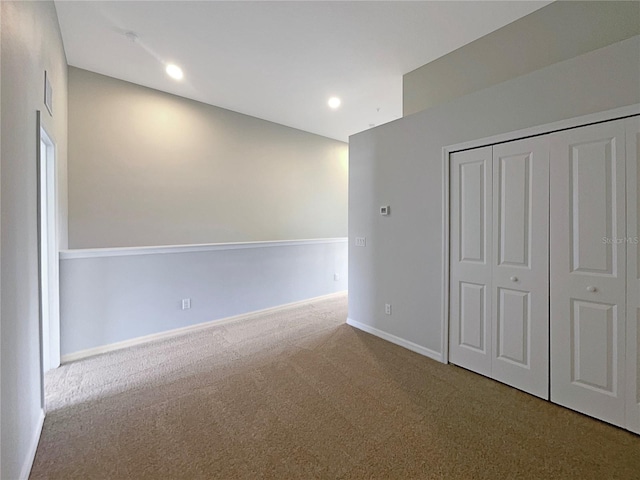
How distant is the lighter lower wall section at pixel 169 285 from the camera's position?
283 centimetres

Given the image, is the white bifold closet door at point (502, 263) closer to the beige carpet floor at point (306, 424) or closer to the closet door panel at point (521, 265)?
the closet door panel at point (521, 265)

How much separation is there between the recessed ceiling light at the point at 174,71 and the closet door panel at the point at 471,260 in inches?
124

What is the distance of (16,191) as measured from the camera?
56.8 inches

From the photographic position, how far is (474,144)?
8.00 ft

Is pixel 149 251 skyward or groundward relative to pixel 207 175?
groundward

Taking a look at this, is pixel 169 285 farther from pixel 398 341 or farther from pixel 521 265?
pixel 521 265

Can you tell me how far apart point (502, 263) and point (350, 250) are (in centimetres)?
180

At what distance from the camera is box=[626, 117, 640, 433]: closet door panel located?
5.60 feet

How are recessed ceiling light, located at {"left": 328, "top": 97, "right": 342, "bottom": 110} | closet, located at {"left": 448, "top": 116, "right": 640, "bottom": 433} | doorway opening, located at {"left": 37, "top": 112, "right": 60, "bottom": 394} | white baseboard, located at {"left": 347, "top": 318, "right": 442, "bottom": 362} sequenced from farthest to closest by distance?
recessed ceiling light, located at {"left": 328, "top": 97, "right": 342, "bottom": 110} → white baseboard, located at {"left": 347, "top": 318, "right": 442, "bottom": 362} → doorway opening, located at {"left": 37, "top": 112, "right": 60, "bottom": 394} → closet, located at {"left": 448, "top": 116, "right": 640, "bottom": 433}

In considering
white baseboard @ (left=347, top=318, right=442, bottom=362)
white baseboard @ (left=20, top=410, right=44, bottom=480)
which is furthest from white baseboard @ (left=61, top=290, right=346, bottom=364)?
white baseboard @ (left=347, top=318, right=442, bottom=362)

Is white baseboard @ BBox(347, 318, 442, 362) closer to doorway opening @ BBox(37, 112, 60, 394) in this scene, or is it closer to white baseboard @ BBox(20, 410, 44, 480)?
white baseboard @ BBox(20, 410, 44, 480)

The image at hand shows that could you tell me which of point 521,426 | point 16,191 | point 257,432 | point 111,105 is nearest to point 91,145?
point 111,105

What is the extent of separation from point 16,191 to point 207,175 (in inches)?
110

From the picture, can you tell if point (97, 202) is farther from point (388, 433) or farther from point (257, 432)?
point (388, 433)
